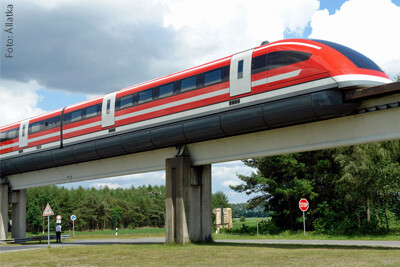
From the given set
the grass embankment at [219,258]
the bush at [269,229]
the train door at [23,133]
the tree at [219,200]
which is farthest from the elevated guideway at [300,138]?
the tree at [219,200]

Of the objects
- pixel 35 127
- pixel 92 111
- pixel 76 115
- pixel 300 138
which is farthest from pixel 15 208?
pixel 300 138

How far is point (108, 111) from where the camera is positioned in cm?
2612

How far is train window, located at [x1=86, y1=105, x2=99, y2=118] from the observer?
2694cm

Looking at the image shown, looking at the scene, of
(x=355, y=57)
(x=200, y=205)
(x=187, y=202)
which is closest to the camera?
(x=355, y=57)

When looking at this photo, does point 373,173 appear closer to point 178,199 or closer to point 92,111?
point 178,199

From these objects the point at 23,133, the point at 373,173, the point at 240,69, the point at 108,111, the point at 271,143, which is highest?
the point at 240,69

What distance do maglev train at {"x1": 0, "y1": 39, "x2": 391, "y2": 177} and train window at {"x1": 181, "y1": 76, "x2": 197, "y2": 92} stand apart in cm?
5

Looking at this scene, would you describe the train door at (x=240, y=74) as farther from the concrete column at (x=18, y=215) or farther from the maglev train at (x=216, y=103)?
the concrete column at (x=18, y=215)

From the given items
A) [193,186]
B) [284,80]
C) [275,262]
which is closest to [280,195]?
[193,186]

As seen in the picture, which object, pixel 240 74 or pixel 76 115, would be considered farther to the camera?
pixel 76 115

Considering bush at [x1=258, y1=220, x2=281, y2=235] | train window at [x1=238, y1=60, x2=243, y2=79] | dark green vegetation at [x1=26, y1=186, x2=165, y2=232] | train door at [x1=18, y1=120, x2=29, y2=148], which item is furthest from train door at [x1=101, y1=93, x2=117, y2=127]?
dark green vegetation at [x1=26, y1=186, x2=165, y2=232]

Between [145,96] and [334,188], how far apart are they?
1964cm

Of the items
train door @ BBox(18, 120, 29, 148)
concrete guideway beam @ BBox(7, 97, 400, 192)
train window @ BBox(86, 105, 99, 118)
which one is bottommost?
concrete guideway beam @ BBox(7, 97, 400, 192)

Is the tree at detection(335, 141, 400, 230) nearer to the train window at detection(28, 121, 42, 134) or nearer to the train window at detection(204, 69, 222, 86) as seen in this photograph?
the train window at detection(204, 69, 222, 86)
